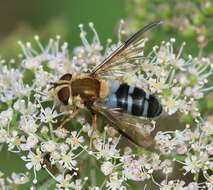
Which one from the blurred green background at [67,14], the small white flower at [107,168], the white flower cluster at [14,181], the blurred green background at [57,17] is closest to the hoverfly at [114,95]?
the small white flower at [107,168]

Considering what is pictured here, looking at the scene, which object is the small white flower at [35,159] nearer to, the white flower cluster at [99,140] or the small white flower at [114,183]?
the white flower cluster at [99,140]

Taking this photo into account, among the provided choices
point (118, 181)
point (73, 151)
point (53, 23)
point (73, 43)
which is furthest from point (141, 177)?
point (73, 43)

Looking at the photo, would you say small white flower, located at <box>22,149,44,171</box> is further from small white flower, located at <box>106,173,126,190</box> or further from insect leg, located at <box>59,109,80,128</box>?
small white flower, located at <box>106,173,126,190</box>

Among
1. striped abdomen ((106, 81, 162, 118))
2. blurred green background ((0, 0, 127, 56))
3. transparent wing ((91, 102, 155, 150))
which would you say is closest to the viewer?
transparent wing ((91, 102, 155, 150))

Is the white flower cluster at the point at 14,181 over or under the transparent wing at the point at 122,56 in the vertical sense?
under

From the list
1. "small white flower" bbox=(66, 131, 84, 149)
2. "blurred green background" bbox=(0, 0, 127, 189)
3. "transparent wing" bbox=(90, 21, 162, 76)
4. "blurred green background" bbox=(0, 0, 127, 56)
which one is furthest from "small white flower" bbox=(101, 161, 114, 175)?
"blurred green background" bbox=(0, 0, 127, 56)

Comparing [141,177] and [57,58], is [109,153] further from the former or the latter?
[57,58]

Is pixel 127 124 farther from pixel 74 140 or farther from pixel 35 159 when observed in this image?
pixel 35 159
